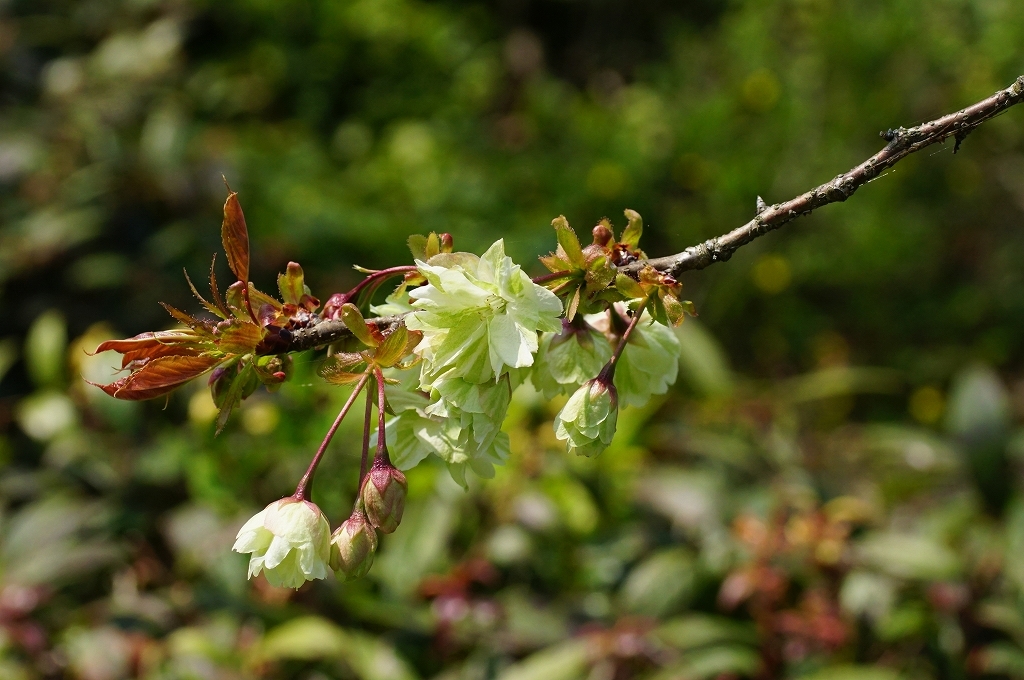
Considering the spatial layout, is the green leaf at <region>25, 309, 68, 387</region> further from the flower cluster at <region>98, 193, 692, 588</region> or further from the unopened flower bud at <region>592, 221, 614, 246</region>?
the unopened flower bud at <region>592, 221, 614, 246</region>

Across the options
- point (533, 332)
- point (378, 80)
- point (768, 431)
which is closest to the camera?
point (533, 332)

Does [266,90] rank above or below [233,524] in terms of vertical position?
above

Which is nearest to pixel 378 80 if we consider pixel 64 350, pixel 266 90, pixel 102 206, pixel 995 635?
pixel 266 90

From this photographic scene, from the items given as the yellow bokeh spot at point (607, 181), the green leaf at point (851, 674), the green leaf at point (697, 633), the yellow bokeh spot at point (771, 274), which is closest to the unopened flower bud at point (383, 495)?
the green leaf at point (697, 633)

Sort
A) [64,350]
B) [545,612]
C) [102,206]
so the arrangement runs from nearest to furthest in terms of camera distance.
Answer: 1. [545,612]
2. [64,350]
3. [102,206]

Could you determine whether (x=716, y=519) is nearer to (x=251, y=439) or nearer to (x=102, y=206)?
(x=251, y=439)

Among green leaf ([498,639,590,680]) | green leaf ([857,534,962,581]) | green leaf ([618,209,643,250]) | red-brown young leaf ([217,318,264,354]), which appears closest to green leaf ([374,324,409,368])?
red-brown young leaf ([217,318,264,354])
